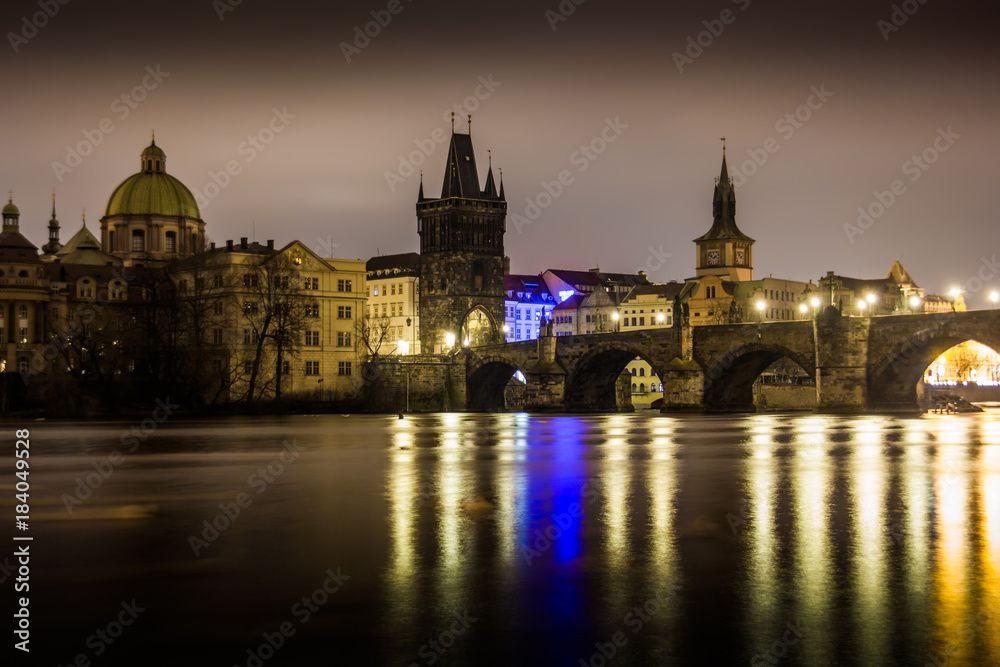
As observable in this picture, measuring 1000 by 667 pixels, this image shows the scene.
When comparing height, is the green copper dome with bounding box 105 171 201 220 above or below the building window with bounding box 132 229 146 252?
above

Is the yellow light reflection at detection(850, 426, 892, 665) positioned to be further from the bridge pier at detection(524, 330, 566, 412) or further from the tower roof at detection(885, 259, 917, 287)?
the tower roof at detection(885, 259, 917, 287)

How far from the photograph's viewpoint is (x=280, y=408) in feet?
235

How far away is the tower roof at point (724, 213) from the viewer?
167 metres

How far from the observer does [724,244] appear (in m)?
167

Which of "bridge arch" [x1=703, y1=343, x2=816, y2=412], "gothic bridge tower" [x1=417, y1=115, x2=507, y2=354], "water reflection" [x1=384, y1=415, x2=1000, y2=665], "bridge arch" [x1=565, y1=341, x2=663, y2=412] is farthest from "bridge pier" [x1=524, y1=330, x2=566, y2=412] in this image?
"water reflection" [x1=384, y1=415, x2=1000, y2=665]

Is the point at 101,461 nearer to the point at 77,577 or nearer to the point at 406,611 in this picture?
the point at 77,577

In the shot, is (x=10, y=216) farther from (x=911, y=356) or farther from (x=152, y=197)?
(x=911, y=356)

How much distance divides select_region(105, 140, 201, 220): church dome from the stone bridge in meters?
40.1

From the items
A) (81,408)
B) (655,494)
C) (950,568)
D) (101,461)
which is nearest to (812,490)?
(655,494)

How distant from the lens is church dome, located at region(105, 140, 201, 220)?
114312 mm

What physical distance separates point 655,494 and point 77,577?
10748mm

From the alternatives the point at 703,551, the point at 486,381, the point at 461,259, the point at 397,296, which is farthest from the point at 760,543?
the point at 397,296

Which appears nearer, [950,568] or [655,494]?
[950,568]

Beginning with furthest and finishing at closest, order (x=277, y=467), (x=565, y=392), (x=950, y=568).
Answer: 1. (x=565, y=392)
2. (x=277, y=467)
3. (x=950, y=568)
